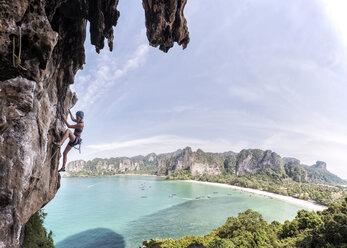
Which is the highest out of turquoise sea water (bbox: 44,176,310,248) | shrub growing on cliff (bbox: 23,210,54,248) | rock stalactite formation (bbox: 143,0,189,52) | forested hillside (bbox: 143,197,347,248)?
rock stalactite formation (bbox: 143,0,189,52)

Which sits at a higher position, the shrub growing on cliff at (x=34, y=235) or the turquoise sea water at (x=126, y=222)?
the shrub growing on cliff at (x=34, y=235)

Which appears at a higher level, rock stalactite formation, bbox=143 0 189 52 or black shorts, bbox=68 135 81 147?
rock stalactite formation, bbox=143 0 189 52

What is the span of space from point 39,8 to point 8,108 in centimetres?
314

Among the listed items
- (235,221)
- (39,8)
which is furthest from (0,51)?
(235,221)

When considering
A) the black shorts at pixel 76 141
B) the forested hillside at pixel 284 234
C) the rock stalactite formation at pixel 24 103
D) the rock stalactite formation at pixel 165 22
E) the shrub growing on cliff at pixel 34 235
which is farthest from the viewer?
the forested hillside at pixel 284 234

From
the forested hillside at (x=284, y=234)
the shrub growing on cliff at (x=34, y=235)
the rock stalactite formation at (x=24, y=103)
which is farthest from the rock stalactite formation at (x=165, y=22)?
the shrub growing on cliff at (x=34, y=235)

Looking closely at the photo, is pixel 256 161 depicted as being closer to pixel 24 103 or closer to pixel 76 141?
pixel 76 141

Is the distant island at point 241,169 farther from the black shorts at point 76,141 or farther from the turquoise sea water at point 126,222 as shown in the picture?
the black shorts at point 76,141

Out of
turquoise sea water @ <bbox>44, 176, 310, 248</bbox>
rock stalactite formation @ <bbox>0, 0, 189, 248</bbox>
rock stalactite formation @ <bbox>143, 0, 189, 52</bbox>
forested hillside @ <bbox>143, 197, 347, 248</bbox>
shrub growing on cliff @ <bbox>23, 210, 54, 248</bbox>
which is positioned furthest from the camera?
turquoise sea water @ <bbox>44, 176, 310, 248</bbox>

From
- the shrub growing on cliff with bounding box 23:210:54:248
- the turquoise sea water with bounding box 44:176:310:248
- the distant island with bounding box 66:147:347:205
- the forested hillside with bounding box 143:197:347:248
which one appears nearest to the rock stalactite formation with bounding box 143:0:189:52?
the forested hillside with bounding box 143:197:347:248

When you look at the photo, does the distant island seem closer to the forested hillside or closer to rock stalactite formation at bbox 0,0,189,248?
the forested hillside

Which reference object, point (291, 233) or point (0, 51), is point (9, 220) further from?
point (291, 233)

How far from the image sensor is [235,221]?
53.8ft

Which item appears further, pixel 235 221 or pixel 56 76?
pixel 235 221
